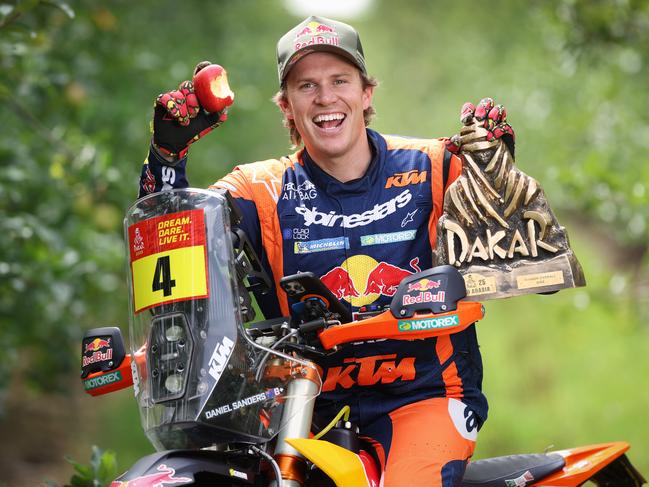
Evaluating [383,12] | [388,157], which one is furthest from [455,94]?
[388,157]

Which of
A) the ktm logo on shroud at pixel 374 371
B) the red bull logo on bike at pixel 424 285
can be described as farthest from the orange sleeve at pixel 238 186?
the red bull logo on bike at pixel 424 285

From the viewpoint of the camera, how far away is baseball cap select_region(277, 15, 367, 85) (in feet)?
14.9

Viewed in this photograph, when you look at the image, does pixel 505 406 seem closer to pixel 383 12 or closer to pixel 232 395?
pixel 232 395

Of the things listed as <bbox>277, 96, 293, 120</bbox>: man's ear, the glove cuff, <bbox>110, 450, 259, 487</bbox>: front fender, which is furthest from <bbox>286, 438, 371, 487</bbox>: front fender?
<bbox>277, 96, 293, 120</bbox>: man's ear

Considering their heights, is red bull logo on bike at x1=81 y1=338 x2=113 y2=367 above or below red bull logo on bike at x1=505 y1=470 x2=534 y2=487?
above

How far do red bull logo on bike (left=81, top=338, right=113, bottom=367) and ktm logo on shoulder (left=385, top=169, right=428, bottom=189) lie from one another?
1.37 m

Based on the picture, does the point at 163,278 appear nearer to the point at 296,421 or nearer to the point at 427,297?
the point at 296,421

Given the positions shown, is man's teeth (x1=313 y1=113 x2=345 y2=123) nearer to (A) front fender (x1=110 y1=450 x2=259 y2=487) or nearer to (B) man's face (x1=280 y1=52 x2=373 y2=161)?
(B) man's face (x1=280 y1=52 x2=373 y2=161)

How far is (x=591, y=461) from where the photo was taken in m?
4.61

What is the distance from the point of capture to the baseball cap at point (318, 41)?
179 inches

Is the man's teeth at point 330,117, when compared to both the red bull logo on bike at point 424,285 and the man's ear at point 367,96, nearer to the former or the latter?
the man's ear at point 367,96

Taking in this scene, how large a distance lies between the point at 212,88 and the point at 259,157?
859 inches

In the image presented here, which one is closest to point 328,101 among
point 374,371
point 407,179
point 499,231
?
point 407,179

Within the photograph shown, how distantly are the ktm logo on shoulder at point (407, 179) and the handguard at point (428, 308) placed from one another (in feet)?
3.35
